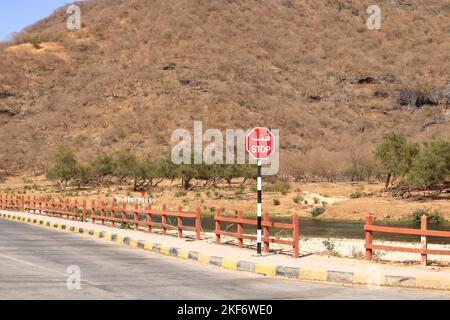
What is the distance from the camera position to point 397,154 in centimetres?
5612

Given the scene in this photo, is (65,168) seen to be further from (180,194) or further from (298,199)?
(298,199)

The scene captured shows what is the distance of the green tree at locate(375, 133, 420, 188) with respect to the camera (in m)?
55.1

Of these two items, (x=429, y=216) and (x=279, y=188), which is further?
(x=279, y=188)

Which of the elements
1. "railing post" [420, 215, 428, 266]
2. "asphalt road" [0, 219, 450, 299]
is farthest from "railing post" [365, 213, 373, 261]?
"asphalt road" [0, 219, 450, 299]

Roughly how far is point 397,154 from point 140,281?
151 feet

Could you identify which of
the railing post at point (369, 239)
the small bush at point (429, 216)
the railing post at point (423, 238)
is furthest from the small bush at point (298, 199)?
the railing post at point (423, 238)

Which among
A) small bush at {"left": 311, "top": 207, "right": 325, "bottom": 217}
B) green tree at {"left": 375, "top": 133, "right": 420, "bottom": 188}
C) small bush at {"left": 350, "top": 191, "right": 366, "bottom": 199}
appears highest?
green tree at {"left": 375, "top": 133, "right": 420, "bottom": 188}

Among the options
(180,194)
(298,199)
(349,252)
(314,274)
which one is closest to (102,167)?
(180,194)

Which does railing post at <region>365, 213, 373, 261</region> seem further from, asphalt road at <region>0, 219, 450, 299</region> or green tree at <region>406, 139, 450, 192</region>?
green tree at <region>406, 139, 450, 192</region>

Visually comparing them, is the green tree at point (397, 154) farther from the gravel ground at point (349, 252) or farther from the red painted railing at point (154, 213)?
the gravel ground at point (349, 252)

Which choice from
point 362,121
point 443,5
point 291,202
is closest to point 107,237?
point 291,202

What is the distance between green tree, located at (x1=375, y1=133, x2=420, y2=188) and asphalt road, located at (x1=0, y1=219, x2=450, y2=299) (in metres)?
39.7

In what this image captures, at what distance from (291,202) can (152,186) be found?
1998 cm
